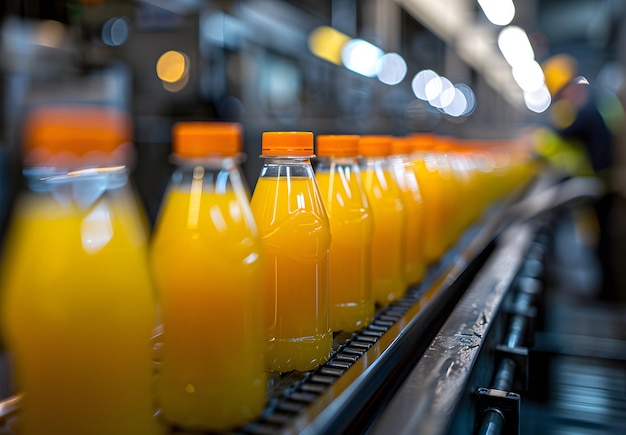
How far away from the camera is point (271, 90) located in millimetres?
5605

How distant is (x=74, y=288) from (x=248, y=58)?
4.30 m

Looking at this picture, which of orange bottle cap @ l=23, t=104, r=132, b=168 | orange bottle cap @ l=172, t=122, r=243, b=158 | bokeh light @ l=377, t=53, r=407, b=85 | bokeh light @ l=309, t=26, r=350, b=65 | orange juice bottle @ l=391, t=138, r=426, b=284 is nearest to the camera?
orange bottle cap @ l=23, t=104, r=132, b=168

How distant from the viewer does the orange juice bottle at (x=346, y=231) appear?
0.94 meters

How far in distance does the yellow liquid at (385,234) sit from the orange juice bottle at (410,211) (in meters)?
0.07

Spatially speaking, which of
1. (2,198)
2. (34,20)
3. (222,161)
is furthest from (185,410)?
(34,20)

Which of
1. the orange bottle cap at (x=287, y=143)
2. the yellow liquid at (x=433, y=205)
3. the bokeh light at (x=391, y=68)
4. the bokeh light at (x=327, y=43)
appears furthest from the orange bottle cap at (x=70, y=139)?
the bokeh light at (x=391, y=68)

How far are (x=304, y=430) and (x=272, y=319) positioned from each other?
0.68 ft

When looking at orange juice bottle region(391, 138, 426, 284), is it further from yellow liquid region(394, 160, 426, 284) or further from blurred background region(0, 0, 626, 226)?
blurred background region(0, 0, 626, 226)

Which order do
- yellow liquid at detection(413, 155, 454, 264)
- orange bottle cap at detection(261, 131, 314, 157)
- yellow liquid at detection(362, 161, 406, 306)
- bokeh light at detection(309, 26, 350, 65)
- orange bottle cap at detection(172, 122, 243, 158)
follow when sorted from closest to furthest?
orange bottle cap at detection(172, 122, 243, 158), orange bottle cap at detection(261, 131, 314, 157), yellow liquid at detection(362, 161, 406, 306), yellow liquid at detection(413, 155, 454, 264), bokeh light at detection(309, 26, 350, 65)

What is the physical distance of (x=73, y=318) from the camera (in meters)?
0.53

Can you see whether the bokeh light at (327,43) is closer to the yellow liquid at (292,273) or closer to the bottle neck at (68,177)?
the yellow liquid at (292,273)

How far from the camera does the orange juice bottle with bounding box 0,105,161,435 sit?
0.53 m

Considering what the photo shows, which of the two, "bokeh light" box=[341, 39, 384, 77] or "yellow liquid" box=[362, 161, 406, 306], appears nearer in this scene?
"yellow liquid" box=[362, 161, 406, 306]

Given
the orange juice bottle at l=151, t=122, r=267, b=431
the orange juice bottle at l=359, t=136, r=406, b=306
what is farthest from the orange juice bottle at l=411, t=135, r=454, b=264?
the orange juice bottle at l=151, t=122, r=267, b=431
